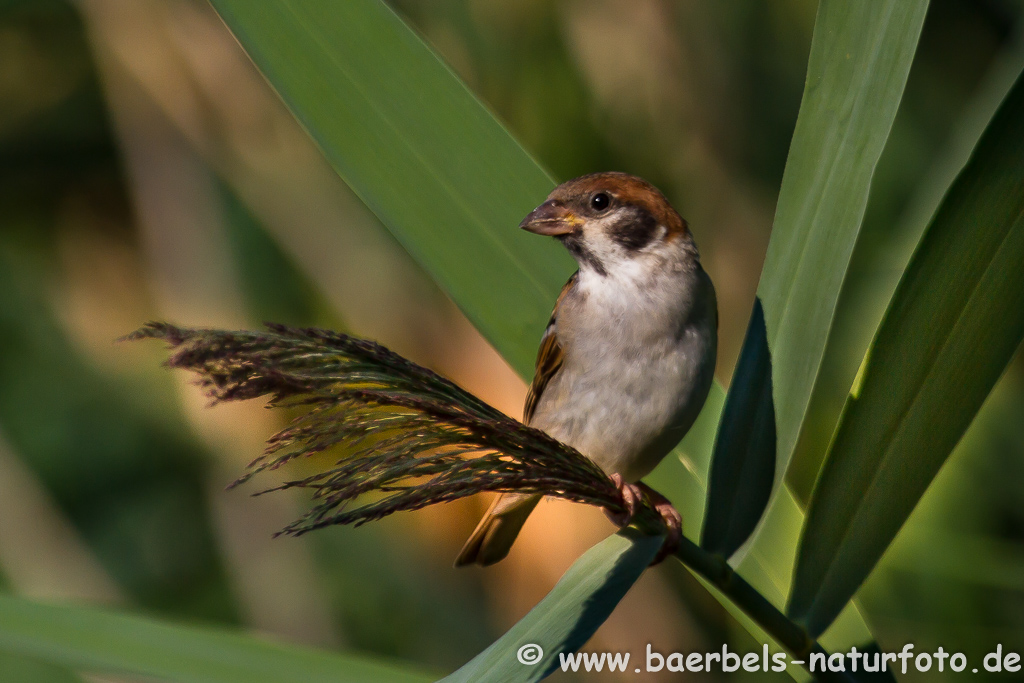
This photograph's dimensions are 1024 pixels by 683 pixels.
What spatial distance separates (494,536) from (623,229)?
0.58m

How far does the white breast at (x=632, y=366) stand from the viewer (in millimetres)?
1285

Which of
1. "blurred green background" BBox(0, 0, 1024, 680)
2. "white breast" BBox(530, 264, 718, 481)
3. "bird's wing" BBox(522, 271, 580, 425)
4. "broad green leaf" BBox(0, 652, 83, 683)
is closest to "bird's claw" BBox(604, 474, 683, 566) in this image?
"white breast" BBox(530, 264, 718, 481)

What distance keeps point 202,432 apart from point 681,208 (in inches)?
65.7

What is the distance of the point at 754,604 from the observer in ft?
3.33

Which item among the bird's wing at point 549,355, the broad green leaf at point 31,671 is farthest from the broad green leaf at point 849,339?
the broad green leaf at point 31,671

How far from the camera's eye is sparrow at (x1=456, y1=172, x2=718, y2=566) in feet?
4.24

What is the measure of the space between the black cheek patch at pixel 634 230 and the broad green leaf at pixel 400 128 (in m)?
0.27

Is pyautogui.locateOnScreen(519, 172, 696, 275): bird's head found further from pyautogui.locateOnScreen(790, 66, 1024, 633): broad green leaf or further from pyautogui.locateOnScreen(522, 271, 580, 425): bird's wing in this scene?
pyautogui.locateOnScreen(790, 66, 1024, 633): broad green leaf

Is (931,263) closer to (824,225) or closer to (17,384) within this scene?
(824,225)

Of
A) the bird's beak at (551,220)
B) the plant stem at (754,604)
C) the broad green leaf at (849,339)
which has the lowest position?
the broad green leaf at (849,339)

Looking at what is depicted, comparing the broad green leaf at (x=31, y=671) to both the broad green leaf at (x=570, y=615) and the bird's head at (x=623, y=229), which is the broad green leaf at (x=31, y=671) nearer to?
the broad green leaf at (x=570, y=615)

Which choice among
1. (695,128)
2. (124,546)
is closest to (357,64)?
(695,128)

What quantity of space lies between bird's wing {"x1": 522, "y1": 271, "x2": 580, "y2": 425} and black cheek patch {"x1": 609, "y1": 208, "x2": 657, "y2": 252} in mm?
99

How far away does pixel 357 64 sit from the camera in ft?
3.94
